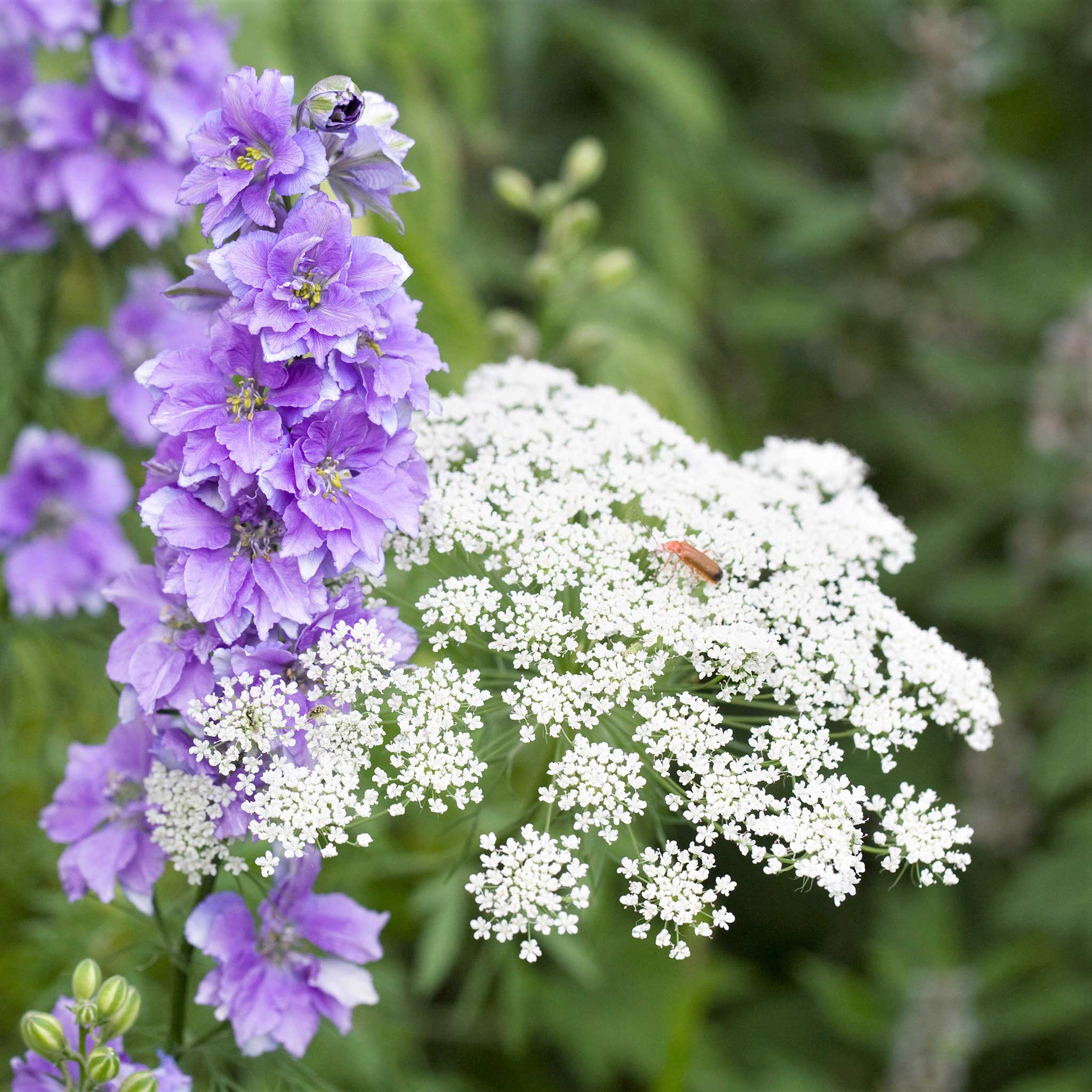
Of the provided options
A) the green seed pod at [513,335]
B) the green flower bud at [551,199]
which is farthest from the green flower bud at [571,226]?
the green seed pod at [513,335]

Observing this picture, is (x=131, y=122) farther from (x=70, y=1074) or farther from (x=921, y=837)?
(x=921, y=837)

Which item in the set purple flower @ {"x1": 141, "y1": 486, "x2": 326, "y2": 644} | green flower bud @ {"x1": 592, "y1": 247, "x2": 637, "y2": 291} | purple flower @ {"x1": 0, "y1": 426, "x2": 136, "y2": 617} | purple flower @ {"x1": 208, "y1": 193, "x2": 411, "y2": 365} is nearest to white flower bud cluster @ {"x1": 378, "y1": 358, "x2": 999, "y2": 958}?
purple flower @ {"x1": 141, "y1": 486, "x2": 326, "y2": 644}

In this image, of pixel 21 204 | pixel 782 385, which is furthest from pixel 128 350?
pixel 782 385

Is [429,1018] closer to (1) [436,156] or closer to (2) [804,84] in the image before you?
(1) [436,156]

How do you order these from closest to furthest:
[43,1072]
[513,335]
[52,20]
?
[43,1072]
[52,20]
[513,335]

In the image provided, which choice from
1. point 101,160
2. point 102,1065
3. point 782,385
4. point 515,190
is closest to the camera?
point 102,1065

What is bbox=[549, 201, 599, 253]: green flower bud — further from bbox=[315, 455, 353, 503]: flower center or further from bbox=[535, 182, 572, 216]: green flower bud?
bbox=[315, 455, 353, 503]: flower center

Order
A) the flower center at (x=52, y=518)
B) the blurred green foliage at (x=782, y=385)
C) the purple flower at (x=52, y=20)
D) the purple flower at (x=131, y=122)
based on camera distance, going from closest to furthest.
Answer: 1. the purple flower at (x=52, y=20)
2. the purple flower at (x=131, y=122)
3. the flower center at (x=52, y=518)
4. the blurred green foliage at (x=782, y=385)

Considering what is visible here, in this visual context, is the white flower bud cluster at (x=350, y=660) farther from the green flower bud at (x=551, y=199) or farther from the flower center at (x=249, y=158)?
the green flower bud at (x=551, y=199)
